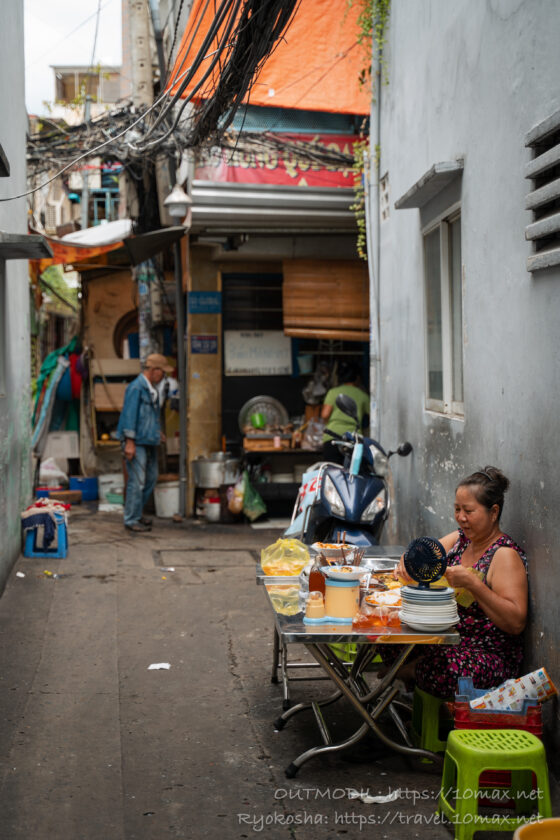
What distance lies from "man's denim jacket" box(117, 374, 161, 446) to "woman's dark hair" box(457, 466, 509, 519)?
7.23 m

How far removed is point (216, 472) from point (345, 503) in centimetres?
568

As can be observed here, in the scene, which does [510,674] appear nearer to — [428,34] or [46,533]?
[428,34]

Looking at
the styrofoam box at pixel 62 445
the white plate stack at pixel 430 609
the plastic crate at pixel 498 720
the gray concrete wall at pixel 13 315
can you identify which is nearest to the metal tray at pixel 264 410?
the gray concrete wall at pixel 13 315

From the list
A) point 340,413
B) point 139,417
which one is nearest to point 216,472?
point 139,417

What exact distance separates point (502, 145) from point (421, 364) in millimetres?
2516

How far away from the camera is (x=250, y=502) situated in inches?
460

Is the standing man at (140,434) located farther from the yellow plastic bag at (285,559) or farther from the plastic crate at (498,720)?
the plastic crate at (498,720)

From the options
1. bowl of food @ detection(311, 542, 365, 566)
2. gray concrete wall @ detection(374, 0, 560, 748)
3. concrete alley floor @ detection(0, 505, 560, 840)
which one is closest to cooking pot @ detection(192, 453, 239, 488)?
concrete alley floor @ detection(0, 505, 560, 840)

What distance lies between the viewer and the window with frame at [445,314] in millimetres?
6137

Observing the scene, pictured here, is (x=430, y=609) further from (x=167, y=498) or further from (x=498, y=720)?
(x=167, y=498)

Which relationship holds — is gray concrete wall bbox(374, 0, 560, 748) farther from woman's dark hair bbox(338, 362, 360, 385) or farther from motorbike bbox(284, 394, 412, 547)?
woman's dark hair bbox(338, 362, 360, 385)

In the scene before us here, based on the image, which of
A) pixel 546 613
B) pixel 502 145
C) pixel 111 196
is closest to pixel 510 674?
pixel 546 613

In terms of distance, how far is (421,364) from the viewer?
7051 millimetres

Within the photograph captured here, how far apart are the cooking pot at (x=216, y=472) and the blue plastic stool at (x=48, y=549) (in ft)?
9.44
